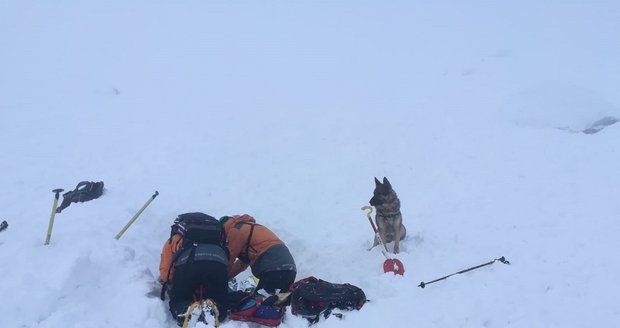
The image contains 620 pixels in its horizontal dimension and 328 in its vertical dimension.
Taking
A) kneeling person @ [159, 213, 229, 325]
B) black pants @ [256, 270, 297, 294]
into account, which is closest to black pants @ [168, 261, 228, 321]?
kneeling person @ [159, 213, 229, 325]

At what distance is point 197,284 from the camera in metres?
6.29

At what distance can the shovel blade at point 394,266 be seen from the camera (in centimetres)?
727

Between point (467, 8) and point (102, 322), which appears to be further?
point (467, 8)

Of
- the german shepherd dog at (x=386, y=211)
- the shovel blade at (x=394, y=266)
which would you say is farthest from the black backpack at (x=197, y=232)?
the german shepherd dog at (x=386, y=211)

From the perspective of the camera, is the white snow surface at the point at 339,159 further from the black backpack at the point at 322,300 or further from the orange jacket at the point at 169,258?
the orange jacket at the point at 169,258

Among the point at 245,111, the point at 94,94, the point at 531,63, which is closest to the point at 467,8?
the point at 531,63

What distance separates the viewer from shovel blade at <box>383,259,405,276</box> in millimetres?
7270

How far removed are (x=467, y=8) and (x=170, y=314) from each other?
3671 centimetres

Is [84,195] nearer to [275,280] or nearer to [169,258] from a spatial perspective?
[169,258]

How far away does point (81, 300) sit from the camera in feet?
19.6

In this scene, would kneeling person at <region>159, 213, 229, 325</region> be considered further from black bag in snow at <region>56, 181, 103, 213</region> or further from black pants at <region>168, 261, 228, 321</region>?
black bag in snow at <region>56, 181, 103, 213</region>

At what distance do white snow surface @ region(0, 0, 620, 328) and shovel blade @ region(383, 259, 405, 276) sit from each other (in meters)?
0.11

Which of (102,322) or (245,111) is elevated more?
(102,322)

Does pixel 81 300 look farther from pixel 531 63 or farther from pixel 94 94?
pixel 531 63
